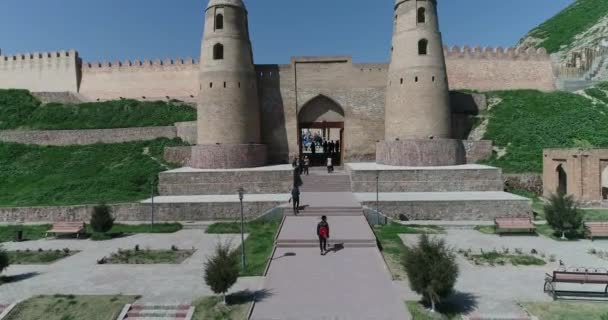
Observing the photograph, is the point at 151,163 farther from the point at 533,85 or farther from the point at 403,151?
the point at 533,85

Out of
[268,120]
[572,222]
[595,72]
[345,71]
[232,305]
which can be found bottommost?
[232,305]

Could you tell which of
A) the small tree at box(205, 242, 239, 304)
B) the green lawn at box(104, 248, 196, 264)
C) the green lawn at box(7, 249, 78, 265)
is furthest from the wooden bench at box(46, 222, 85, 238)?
the small tree at box(205, 242, 239, 304)

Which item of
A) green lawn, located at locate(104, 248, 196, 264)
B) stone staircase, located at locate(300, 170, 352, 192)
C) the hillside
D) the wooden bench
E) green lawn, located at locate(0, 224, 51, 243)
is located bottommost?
green lawn, located at locate(104, 248, 196, 264)

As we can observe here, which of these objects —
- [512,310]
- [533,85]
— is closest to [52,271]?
[512,310]

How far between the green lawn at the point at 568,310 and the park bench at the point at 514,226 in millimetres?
4325

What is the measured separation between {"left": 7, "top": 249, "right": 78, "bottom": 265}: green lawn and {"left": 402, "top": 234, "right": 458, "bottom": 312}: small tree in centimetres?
828

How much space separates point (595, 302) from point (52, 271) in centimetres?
1051

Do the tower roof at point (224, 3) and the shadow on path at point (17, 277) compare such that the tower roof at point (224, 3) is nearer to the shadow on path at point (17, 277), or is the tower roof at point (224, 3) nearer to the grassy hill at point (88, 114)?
the grassy hill at point (88, 114)

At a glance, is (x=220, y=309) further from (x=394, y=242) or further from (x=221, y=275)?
(x=394, y=242)

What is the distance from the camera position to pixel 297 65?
1925 centimetres

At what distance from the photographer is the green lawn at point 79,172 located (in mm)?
14523

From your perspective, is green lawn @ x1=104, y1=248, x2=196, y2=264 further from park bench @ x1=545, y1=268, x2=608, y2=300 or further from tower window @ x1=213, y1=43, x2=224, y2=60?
tower window @ x1=213, y1=43, x2=224, y2=60

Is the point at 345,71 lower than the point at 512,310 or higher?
higher

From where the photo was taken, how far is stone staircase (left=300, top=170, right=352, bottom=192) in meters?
14.9
